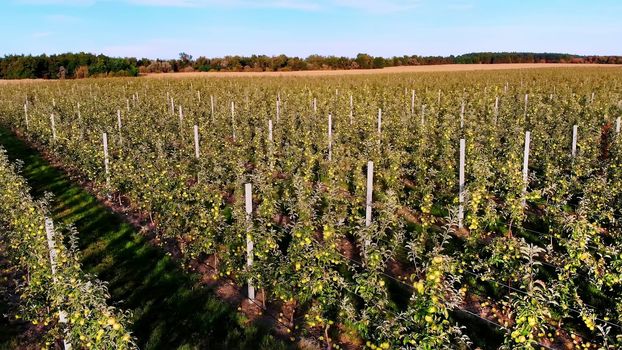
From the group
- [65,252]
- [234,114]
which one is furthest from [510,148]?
[234,114]

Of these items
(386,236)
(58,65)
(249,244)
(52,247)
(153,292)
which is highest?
(58,65)

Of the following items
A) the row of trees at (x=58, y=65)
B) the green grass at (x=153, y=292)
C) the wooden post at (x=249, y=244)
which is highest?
the row of trees at (x=58, y=65)

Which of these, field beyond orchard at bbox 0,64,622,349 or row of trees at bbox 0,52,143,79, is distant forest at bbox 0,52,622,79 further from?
field beyond orchard at bbox 0,64,622,349

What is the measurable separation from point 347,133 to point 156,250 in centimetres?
763

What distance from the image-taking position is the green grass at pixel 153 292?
620 cm

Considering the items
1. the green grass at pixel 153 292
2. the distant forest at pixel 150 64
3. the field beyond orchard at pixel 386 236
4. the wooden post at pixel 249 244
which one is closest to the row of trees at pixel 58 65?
the distant forest at pixel 150 64

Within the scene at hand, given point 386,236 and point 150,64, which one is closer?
point 386,236

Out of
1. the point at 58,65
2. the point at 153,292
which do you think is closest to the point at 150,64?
the point at 58,65

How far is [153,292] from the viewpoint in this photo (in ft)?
24.4

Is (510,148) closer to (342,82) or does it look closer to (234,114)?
(234,114)

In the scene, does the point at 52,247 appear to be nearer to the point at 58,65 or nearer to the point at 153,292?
the point at 153,292

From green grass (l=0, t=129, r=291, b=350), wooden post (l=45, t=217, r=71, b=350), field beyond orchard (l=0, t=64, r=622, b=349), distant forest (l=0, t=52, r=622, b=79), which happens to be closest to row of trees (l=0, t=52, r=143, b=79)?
distant forest (l=0, t=52, r=622, b=79)

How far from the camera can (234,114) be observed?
771 inches

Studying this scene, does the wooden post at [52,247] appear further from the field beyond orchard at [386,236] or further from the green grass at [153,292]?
the green grass at [153,292]
